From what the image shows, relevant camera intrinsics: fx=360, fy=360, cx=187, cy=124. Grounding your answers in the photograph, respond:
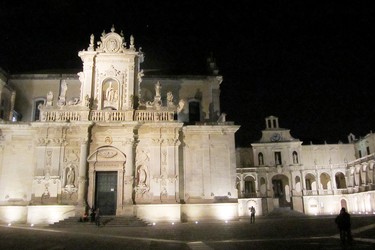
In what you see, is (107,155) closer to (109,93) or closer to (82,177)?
(82,177)

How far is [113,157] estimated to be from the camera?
30281 millimetres

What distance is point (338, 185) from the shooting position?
62844 millimetres

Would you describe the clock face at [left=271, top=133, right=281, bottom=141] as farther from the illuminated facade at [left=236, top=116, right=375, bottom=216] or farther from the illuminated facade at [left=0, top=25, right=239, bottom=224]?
the illuminated facade at [left=0, top=25, right=239, bottom=224]

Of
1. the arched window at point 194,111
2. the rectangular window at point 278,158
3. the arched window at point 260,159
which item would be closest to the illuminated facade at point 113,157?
the arched window at point 194,111

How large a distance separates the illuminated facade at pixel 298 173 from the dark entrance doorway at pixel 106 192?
30.0m

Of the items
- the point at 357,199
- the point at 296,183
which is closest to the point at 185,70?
the point at 296,183

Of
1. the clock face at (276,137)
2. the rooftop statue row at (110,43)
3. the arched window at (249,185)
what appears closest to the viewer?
the rooftop statue row at (110,43)

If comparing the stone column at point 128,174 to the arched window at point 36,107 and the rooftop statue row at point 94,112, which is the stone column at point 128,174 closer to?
the rooftop statue row at point 94,112

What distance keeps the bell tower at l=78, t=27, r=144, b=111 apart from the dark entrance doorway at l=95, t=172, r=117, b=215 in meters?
6.08

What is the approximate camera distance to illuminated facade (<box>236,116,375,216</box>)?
57.2m

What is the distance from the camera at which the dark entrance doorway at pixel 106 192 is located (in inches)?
1160

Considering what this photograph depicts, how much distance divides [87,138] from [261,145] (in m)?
37.1

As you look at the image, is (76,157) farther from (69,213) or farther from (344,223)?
(344,223)

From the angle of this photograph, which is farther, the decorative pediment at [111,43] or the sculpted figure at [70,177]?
the decorative pediment at [111,43]
